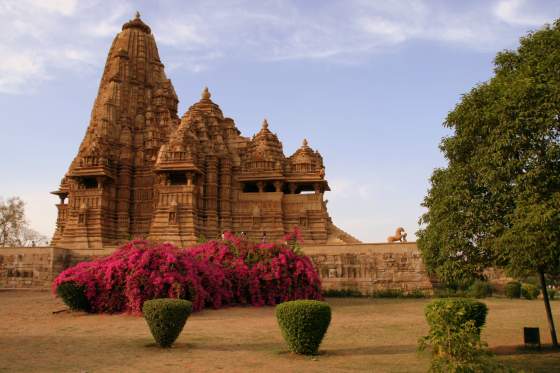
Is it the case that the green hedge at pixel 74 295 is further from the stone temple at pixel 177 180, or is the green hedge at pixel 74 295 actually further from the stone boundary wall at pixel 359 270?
the stone temple at pixel 177 180

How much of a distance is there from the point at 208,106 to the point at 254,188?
8115 millimetres

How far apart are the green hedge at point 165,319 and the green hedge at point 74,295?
7644 millimetres

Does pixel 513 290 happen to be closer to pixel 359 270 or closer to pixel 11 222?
pixel 359 270

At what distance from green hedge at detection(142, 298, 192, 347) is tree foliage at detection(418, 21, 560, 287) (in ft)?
21.6

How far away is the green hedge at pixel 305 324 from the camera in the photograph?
10641 mm

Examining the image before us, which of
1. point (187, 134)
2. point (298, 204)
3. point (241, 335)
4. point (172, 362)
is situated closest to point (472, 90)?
point (241, 335)

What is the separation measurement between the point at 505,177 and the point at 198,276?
10.8 m

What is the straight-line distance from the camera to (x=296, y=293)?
2052 centimetres

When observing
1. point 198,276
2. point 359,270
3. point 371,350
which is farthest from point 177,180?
point 371,350

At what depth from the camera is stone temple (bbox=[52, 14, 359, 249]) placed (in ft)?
118

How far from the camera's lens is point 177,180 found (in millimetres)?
37625

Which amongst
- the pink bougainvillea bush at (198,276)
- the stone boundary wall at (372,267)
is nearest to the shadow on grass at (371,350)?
the pink bougainvillea bush at (198,276)

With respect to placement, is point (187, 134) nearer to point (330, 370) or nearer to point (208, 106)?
point (208, 106)

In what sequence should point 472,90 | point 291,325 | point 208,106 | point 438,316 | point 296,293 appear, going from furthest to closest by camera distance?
point 208,106, point 296,293, point 472,90, point 291,325, point 438,316
